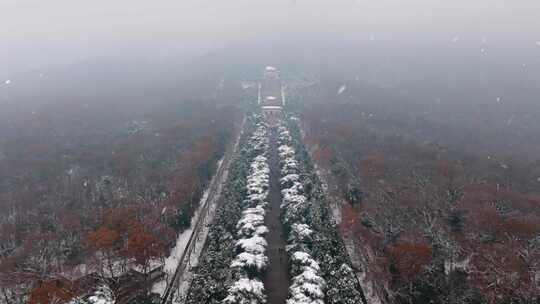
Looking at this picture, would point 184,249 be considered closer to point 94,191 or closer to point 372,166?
point 94,191

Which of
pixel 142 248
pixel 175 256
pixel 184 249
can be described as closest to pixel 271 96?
pixel 184 249

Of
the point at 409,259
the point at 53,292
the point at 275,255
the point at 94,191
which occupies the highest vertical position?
the point at 53,292

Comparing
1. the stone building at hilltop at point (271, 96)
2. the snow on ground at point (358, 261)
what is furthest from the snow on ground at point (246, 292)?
the stone building at hilltop at point (271, 96)

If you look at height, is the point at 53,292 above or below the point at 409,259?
above

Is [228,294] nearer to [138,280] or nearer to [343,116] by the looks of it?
Result: [138,280]

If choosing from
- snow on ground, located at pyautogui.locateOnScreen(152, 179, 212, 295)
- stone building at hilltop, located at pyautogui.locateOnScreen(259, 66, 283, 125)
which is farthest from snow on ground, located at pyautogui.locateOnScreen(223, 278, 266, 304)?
stone building at hilltop, located at pyautogui.locateOnScreen(259, 66, 283, 125)

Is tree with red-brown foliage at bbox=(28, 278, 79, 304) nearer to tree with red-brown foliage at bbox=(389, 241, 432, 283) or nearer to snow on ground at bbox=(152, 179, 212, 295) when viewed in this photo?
snow on ground at bbox=(152, 179, 212, 295)
